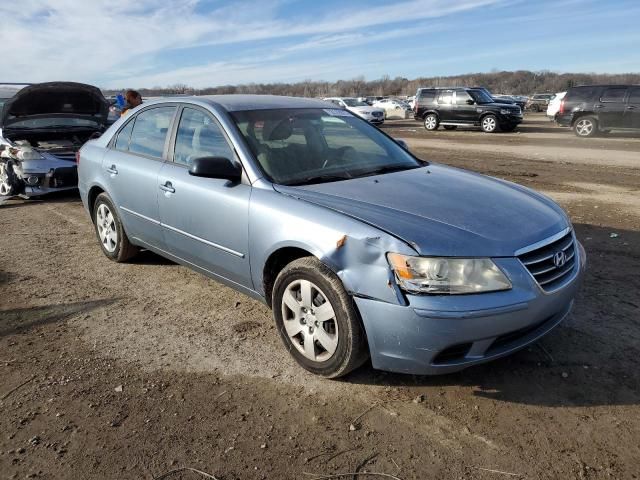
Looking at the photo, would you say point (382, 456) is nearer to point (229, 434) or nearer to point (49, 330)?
point (229, 434)

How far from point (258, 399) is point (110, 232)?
10.1ft

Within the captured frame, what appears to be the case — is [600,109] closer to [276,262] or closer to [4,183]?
[4,183]

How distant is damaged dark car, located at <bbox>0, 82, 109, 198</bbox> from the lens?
818 centimetres

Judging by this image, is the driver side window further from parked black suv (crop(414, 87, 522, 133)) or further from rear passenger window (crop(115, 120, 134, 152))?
parked black suv (crop(414, 87, 522, 133))

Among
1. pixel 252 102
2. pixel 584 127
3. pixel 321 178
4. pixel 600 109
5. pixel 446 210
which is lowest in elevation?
pixel 584 127

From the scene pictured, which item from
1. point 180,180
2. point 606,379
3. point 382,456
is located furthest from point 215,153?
point 606,379

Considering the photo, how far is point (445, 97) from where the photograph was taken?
23.8 meters

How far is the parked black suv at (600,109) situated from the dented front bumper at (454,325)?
18.0 m

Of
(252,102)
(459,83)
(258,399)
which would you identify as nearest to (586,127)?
(252,102)

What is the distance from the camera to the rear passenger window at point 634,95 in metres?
17.5

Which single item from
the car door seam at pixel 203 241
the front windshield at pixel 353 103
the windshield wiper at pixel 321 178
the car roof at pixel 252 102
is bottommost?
the front windshield at pixel 353 103

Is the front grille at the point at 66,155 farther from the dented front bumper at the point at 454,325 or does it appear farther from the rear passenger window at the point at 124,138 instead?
the dented front bumper at the point at 454,325

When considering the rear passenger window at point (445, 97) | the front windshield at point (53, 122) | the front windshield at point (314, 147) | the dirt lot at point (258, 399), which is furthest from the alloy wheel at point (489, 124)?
the front windshield at point (314, 147)

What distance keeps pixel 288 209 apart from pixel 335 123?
4.79 ft
